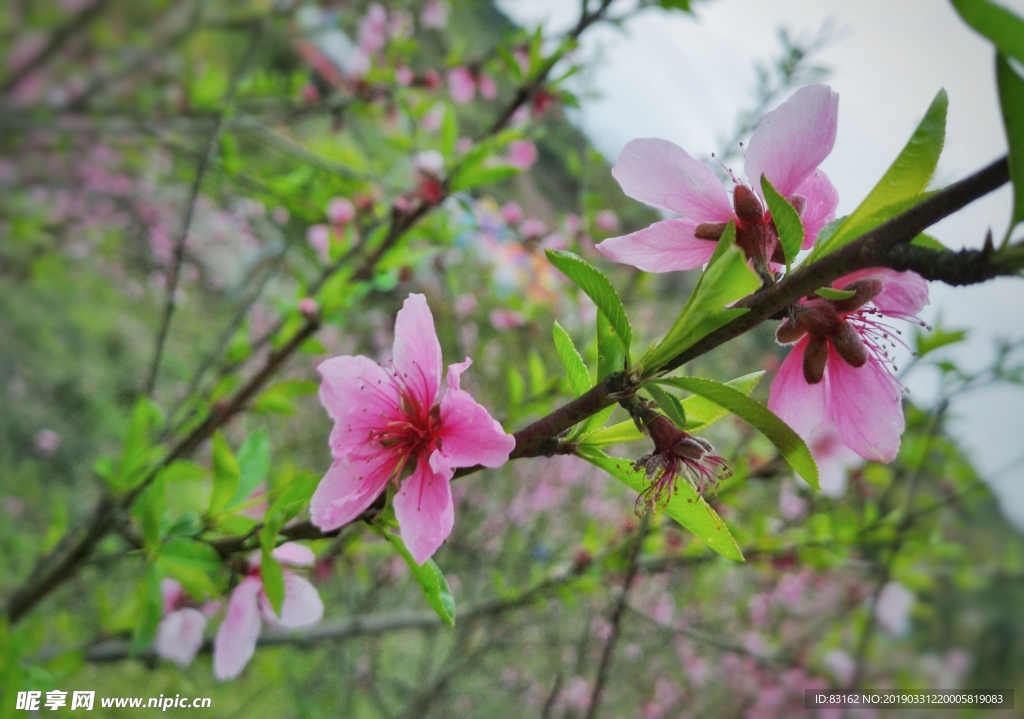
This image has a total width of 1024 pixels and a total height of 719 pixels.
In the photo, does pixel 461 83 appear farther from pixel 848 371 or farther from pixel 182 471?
pixel 848 371

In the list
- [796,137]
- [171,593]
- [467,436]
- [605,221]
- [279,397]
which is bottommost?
[171,593]

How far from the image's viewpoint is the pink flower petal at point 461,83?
1.47 m

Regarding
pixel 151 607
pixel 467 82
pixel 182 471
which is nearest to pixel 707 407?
pixel 151 607

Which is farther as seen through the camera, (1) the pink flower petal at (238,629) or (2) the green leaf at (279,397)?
(2) the green leaf at (279,397)

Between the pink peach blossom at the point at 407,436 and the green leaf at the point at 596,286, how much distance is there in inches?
3.1

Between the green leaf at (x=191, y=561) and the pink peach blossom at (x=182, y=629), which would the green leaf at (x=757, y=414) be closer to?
the green leaf at (x=191, y=561)

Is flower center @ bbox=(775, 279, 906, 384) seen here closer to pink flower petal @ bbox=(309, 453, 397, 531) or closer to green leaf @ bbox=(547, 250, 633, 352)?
green leaf @ bbox=(547, 250, 633, 352)

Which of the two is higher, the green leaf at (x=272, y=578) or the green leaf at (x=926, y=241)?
the green leaf at (x=926, y=241)

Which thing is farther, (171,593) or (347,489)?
(171,593)

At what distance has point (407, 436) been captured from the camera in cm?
41

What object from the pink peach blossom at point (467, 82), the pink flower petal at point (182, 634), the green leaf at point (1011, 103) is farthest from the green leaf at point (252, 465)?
the pink peach blossom at point (467, 82)

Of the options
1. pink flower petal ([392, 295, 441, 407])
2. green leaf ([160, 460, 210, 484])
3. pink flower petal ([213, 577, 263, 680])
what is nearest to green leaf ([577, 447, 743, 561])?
pink flower petal ([392, 295, 441, 407])

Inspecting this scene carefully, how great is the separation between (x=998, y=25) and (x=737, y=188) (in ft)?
0.46

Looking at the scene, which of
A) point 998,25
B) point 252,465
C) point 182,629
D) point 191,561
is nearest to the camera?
point 998,25
